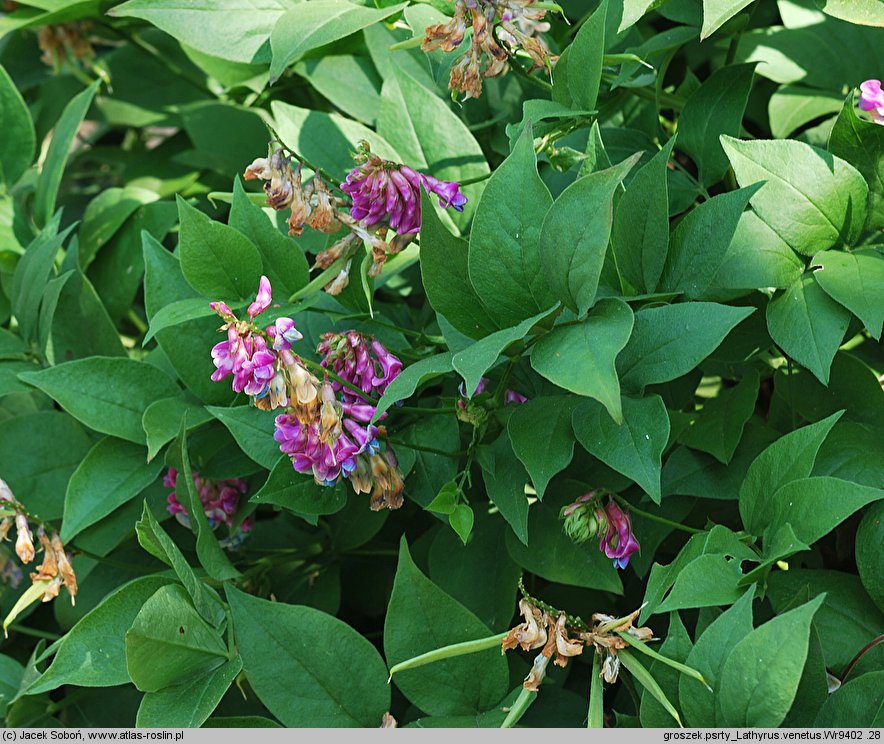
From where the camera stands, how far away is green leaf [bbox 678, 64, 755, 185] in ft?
2.83

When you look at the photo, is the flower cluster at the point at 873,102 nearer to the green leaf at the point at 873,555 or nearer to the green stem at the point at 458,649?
the green leaf at the point at 873,555

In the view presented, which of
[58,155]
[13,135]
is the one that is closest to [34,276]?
[58,155]

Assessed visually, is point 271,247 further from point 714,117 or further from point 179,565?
point 714,117

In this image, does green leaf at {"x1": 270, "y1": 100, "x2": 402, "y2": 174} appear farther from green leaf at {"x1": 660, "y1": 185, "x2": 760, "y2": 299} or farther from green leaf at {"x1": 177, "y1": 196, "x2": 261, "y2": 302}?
green leaf at {"x1": 660, "y1": 185, "x2": 760, "y2": 299}

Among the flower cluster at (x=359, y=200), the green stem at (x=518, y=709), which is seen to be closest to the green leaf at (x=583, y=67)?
the flower cluster at (x=359, y=200)

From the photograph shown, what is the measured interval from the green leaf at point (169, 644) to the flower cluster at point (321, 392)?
14 cm

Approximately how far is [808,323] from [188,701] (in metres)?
0.54

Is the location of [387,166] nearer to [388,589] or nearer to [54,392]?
[54,392]

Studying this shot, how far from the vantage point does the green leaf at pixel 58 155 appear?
43.9 inches

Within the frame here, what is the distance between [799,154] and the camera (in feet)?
2.45

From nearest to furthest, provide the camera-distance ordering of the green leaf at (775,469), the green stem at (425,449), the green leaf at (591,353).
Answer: the green leaf at (591,353) → the green leaf at (775,469) → the green stem at (425,449)

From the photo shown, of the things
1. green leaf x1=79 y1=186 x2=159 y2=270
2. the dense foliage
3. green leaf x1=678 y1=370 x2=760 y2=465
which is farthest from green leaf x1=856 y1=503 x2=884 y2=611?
green leaf x1=79 y1=186 x2=159 y2=270
